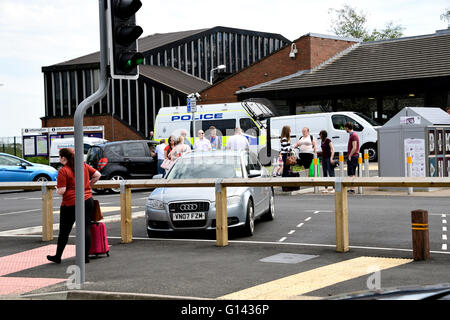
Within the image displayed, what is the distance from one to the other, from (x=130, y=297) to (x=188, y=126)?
23.5 metres

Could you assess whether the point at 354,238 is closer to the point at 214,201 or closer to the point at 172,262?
the point at 214,201

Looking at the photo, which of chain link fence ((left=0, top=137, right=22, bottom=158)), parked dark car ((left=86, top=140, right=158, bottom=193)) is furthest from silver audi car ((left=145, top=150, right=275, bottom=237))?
chain link fence ((left=0, top=137, right=22, bottom=158))

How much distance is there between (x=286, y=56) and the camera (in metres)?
38.6

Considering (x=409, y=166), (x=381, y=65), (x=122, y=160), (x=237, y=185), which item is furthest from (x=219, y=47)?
(x=237, y=185)

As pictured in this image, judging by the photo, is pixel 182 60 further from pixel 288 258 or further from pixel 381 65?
pixel 288 258

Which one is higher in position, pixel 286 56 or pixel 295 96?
pixel 286 56

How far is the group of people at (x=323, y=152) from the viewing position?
713 inches

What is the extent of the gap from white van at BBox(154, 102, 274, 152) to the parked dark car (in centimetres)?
511

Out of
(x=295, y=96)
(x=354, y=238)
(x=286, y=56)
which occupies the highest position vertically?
(x=286, y=56)

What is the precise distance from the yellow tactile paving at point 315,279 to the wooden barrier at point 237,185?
0.88 metres

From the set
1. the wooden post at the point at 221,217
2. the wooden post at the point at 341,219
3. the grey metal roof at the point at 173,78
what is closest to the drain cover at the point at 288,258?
the wooden post at the point at 341,219

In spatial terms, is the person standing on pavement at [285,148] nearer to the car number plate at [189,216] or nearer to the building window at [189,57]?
the car number plate at [189,216]

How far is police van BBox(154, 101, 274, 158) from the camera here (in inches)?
1108
